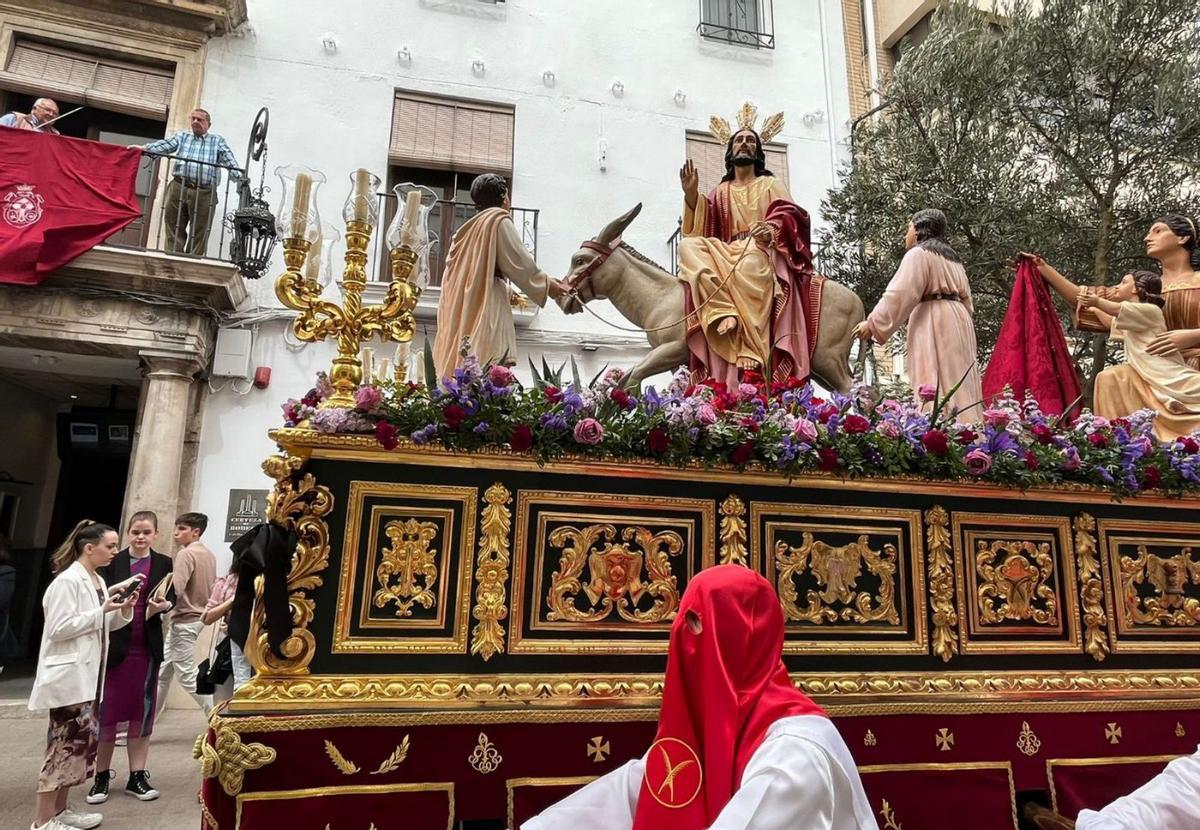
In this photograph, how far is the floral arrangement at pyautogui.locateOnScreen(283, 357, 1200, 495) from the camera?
A: 9.59 feet

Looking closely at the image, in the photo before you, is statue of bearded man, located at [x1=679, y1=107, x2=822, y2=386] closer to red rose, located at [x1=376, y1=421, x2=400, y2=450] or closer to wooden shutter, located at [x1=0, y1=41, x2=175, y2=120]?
red rose, located at [x1=376, y1=421, x2=400, y2=450]

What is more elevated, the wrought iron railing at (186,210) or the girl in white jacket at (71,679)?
the wrought iron railing at (186,210)

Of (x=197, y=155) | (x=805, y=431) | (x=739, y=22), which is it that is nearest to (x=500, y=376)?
(x=805, y=431)

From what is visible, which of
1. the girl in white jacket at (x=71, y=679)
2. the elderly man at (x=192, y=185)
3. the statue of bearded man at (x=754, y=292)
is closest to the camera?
the girl in white jacket at (x=71, y=679)

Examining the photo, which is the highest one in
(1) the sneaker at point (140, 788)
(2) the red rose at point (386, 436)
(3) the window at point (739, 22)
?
(3) the window at point (739, 22)

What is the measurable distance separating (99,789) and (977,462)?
5657 millimetres

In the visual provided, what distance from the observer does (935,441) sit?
3.39 metres

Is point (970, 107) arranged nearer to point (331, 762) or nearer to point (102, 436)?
point (331, 762)

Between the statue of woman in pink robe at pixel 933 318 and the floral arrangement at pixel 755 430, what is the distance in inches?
36.7

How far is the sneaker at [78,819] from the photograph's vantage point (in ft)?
13.7

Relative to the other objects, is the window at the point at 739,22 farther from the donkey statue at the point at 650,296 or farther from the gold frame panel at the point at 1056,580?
the gold frame panel at the point at 1056,580

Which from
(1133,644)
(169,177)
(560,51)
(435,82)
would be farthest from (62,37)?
(1133,644)

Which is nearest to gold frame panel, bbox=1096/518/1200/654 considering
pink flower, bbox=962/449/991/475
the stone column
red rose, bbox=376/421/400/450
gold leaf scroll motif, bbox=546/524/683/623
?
pink flower, bbox=962/449/991/475

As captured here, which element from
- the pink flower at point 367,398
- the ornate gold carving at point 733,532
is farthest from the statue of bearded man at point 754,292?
the pink flower at point 367,398
